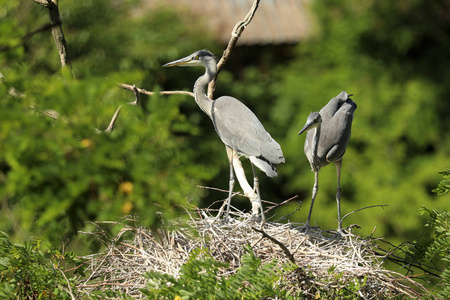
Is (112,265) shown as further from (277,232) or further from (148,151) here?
(148,151)

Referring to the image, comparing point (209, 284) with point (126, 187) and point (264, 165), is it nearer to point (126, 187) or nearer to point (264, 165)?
point (126, 187)

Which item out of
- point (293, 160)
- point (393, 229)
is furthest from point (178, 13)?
point (393, 229)

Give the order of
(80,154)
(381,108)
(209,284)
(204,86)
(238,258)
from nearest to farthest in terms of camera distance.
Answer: (80,154)
(209,284)
(238,258)
(204,86)
(381,108)

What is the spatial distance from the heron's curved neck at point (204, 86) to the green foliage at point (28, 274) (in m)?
1.22

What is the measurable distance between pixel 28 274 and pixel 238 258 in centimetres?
71

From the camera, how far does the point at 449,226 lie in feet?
6.37

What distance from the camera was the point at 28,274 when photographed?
1721 mm

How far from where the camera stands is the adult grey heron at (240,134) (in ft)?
8.38

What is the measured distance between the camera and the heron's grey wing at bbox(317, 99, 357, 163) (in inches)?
107

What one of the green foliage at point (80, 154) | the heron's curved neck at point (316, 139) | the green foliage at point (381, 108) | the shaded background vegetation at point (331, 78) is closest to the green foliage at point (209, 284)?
the green foliage at point (80, 154)

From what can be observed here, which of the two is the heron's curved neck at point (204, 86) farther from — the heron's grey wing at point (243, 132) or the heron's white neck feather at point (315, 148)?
the heron's white neck feather at point (315, 148)

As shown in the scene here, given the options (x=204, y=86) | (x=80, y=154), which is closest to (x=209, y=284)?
(x=80, y=154)

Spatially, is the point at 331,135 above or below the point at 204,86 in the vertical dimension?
below

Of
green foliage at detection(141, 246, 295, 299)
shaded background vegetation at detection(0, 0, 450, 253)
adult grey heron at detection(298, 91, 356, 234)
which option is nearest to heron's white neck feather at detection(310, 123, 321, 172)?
adult grey heron at detection(298, 91, 356, 234)
